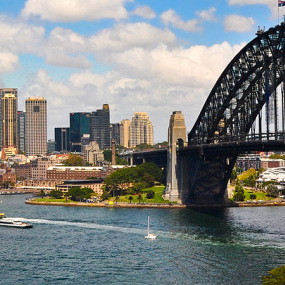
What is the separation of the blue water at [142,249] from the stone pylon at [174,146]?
61.3 ft

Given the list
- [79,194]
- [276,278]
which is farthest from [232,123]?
[276,278]

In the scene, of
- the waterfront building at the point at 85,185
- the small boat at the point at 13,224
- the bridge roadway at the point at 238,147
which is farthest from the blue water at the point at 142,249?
the waterfront building at the point at 85,185

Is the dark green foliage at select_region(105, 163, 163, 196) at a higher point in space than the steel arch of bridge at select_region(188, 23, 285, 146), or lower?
lower

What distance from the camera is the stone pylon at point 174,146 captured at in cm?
13750

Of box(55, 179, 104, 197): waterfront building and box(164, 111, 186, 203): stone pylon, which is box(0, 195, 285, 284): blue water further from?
box(55, 179, 104, 197): waterfront building

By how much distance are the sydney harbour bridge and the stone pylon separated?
0.66 ft

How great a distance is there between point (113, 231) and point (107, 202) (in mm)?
47357

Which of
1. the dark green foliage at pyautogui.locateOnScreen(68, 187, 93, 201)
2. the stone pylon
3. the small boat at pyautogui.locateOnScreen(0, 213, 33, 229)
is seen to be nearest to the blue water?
the small boat at pyautogui.locateOnScreen(0, 213, 33, 229)

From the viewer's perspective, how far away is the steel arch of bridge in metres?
104

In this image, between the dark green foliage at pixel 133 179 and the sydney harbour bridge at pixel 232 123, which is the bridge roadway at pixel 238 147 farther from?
the dark green foliage at pixel 133 179

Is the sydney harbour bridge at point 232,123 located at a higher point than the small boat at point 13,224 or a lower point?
higher

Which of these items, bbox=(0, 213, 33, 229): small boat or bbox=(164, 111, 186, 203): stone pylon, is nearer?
bbox=(0, 213, 33, 229): small boat

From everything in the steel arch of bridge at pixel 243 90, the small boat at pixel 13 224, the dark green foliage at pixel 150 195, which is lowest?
the small boat at pixel 13 224

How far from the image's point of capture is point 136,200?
5620 inches
